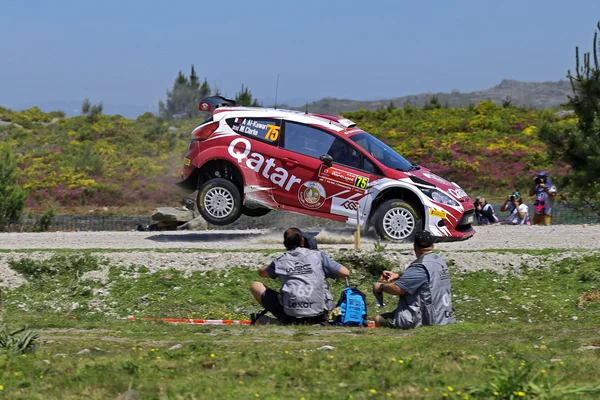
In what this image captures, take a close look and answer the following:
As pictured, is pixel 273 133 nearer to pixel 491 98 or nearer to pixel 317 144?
pixel 317 144

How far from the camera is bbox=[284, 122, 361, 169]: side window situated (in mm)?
16141

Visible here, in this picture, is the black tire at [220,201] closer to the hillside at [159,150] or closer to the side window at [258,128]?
the side window at [258,128]

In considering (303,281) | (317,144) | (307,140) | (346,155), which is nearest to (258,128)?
(307,140)

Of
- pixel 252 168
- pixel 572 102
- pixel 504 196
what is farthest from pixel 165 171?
pixel 252 168

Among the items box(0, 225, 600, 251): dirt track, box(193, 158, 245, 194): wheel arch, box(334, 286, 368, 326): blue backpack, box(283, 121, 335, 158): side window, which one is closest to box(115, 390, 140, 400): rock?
box(334, 286, 368, 326): blue backpack

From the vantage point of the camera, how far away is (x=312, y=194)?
53.3 ft

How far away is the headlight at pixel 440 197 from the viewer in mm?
15930

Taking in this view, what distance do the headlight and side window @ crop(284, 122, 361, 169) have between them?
4.21 ft

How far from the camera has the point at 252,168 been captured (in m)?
16.5

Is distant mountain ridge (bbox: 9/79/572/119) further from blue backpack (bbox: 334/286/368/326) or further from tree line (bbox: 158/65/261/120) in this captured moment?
blue backpack (bbox: 334/286/368/326)

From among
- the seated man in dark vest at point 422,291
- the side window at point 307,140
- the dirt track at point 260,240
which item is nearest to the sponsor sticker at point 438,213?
the dirt track at point 260,240

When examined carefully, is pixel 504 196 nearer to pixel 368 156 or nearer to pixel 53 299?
pixel 368 156

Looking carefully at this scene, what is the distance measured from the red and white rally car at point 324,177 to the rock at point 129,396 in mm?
10072

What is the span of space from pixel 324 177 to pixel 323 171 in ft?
0.36
